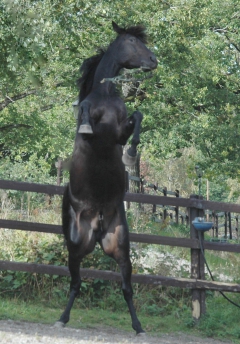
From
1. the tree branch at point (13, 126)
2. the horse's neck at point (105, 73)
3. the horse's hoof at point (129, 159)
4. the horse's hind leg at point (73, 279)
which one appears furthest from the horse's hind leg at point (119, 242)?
the tree branch at point (13, 126)

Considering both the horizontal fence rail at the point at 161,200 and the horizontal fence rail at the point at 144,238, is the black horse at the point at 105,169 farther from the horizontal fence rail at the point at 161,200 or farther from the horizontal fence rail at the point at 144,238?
the horizontal fence rail at the point at 161,200

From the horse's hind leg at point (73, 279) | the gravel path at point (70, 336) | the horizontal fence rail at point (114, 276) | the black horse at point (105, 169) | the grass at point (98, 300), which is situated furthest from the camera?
the horizontal fence rail at point (114, 276)

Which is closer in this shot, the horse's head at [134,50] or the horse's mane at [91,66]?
the horse's head at [134,50]

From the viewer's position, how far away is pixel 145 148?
25.7m

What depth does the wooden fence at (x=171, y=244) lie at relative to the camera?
7.48 metres

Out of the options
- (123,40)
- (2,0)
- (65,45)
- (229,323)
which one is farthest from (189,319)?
(65,45)

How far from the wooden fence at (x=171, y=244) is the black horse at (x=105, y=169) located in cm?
99

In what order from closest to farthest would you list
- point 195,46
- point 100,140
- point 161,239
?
point 100,140 → point 161,239 → point 195,46

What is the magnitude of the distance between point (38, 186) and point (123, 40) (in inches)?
87.7

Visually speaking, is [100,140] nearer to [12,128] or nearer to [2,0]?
[2,0]

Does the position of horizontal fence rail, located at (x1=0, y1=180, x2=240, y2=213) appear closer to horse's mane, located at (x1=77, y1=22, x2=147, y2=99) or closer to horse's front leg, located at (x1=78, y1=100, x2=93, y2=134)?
horse's mane, located at (x1=77, y1=22, x2=147, y2=99)

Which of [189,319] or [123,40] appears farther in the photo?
[189,319]

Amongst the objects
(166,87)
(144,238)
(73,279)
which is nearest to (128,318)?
(144,238)

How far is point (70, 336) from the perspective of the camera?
576 cm
